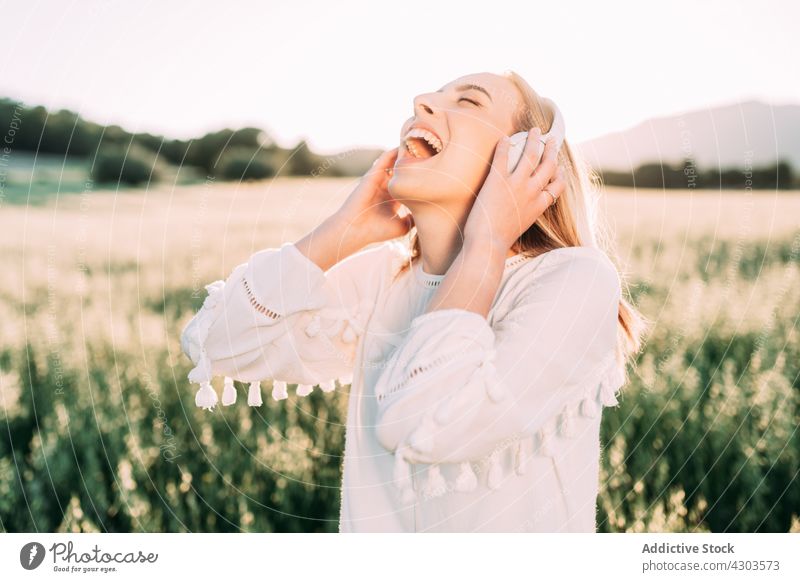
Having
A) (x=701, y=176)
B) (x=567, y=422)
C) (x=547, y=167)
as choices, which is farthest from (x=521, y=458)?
(x=701, y=176)

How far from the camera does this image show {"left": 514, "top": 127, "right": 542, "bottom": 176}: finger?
2184 millimetres

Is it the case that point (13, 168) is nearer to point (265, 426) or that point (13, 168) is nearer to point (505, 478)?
point (265, 426)

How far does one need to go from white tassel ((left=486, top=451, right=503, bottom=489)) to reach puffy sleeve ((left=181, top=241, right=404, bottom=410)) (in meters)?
0.66

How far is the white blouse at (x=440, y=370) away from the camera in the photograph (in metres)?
1.90

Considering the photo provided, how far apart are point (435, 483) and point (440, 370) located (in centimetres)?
35

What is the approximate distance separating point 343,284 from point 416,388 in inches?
33.8

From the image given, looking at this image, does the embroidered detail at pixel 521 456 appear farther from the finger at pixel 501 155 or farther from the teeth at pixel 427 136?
the teeth at pixel 427 136

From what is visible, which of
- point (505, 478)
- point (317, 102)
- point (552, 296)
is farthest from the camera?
point (317, 102)

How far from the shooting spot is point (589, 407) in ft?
7.12

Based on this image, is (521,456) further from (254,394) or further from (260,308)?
(254,394)

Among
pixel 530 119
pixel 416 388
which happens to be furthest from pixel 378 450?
pixel 530 119

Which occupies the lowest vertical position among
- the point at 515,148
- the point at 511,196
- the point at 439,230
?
the point at 439,230

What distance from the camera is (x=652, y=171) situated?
9250mm

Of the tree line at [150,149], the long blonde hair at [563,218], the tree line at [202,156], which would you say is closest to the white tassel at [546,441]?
the long blonde hair at [563,218]
